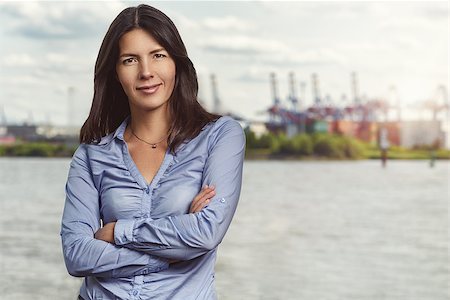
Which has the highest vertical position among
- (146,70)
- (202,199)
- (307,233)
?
(146,70)

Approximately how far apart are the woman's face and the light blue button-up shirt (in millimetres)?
98

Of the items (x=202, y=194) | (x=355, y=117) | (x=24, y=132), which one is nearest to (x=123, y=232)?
(x=202, y=194)

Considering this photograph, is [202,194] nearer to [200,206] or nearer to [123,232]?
[200,206]

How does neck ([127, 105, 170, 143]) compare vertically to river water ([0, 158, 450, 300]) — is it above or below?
above

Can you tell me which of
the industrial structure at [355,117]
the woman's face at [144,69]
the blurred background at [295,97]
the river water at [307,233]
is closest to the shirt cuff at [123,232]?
the woman's face at [144,69]

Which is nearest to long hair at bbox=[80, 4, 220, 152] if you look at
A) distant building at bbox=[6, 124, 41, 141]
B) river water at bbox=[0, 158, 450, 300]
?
river water at bbox=[0, 158, 450, 300]

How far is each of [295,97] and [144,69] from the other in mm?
9749

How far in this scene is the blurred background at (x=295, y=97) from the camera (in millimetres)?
10117

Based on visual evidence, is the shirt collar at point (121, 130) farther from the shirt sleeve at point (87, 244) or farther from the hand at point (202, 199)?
the hand at point (202, 199)

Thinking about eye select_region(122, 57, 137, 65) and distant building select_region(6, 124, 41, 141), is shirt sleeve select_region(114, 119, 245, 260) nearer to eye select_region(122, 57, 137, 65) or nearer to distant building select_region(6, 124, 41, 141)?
eye select_region(122, 57, 137, 65)

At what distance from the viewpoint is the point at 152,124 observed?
1385 millimetres

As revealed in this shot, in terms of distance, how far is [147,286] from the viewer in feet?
4.22

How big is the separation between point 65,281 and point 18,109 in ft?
18.5

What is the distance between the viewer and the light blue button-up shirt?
4.19ft
